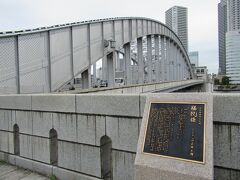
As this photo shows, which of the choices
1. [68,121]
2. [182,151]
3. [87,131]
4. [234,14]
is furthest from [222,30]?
[182,151]

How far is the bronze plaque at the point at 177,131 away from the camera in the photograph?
3820mm

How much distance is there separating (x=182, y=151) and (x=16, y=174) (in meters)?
5.41

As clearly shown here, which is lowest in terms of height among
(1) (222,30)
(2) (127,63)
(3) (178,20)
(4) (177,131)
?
(4) (177,131)

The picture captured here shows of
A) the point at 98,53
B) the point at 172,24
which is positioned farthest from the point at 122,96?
the point at 172,24

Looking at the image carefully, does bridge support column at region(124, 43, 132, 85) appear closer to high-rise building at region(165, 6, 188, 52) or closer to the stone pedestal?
the stone pedestal

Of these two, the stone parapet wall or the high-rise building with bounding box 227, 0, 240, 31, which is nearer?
the stone parapet wall

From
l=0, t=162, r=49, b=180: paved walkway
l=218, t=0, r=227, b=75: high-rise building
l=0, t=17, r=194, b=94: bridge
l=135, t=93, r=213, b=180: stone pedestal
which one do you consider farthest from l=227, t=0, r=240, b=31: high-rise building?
l=0, t=162, r=49, b=180: paved walkway

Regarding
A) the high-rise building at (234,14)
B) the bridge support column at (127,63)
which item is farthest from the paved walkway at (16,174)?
the high-rise building at (234,14)

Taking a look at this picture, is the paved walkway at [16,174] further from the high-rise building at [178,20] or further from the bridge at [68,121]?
the high-rise building at [178,20]

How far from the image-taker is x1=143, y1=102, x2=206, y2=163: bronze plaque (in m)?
3.82

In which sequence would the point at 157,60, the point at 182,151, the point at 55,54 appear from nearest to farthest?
the point at 182,151, the point at 55,54, the point at 157,60

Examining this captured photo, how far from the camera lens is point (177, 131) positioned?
13.5 feet

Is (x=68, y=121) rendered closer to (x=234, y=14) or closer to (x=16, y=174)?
(x=16, y=174)

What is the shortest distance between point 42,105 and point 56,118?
0.71m
